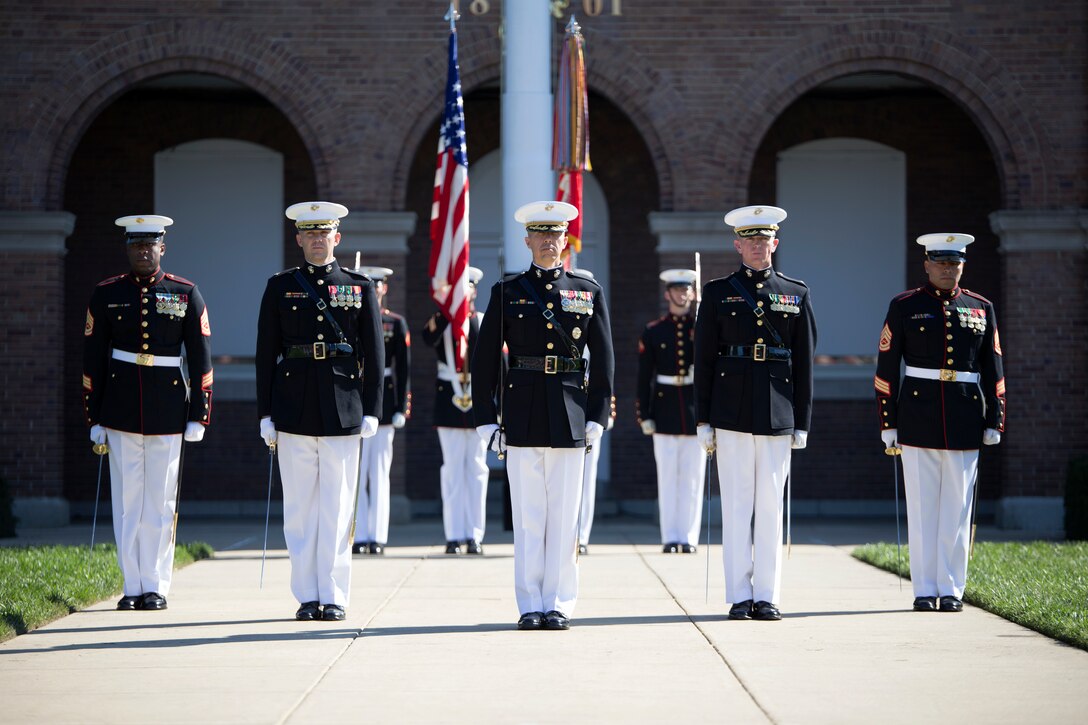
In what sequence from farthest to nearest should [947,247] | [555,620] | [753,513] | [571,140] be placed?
1. [571,140]
2. [947,247]
3. [753,513]
4. [555,620]

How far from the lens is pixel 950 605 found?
9016mm

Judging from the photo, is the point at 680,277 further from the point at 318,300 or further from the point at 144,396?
the point at 144,396

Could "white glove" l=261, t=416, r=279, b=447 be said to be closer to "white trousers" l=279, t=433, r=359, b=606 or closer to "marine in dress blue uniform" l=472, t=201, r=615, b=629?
"white trousers" l=279, t=433, r=359, b=606

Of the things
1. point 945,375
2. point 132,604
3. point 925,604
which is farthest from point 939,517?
point 132,604

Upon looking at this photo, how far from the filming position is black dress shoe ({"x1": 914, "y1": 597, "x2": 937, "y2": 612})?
9.09 metres

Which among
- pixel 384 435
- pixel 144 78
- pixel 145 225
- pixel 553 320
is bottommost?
pixel 384 435

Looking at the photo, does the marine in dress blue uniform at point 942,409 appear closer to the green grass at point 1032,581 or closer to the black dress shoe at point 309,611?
the green grass at point 1032,581

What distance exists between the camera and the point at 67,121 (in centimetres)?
1616

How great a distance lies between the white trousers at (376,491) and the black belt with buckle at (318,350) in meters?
4.45

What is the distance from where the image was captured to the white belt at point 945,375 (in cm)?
921

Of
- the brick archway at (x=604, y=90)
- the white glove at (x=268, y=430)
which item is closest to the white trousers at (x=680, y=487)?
the brick archway at (x=604, y=90)

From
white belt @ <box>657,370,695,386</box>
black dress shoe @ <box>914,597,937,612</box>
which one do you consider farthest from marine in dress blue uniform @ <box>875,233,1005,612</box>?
white belt @ <box>657,370,695,386</box>

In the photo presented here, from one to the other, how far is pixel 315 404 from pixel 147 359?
1287mm

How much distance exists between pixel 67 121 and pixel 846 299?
9.20 meters
